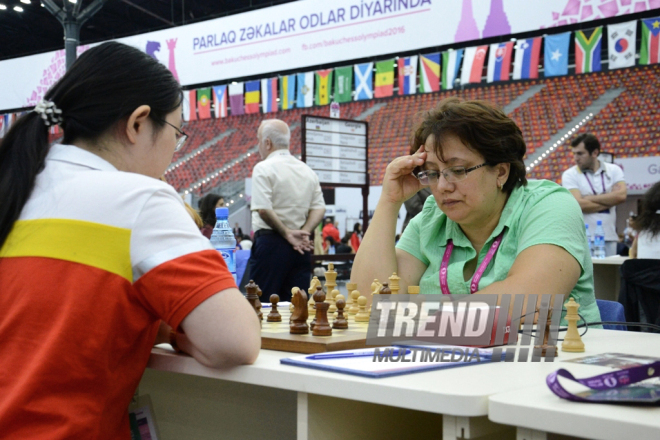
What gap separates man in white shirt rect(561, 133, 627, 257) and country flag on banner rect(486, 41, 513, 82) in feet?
15.0

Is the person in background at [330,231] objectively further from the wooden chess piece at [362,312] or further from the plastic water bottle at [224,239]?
the wooden chess piece at [362,312]

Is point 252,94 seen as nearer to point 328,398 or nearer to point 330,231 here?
point 330,231

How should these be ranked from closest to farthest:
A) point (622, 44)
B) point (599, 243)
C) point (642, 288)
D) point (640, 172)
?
point (642, 288) → point (599, 243) → point (622, 44) → point (640, 172)

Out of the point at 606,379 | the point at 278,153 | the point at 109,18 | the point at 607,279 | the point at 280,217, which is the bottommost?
the point at 607,279

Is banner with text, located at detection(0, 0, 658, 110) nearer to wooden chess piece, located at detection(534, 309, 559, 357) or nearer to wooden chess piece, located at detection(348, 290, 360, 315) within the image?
wooden chess piece, located at detection(348, 290, 360, 315)

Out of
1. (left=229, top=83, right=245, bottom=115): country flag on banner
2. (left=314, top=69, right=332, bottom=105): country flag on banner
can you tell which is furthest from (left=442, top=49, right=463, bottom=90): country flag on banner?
(left=229, top=83, right=245, bottom=115): country flag on banner

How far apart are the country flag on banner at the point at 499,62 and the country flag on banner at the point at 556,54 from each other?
555 mm

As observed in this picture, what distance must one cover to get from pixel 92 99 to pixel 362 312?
711 millimetres

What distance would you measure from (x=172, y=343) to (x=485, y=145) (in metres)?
0.92

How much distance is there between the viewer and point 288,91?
10711 mm

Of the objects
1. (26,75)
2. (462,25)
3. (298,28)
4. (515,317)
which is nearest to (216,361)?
(515,317)

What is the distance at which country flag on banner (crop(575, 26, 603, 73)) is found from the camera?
8055mm

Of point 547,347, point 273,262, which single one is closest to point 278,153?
point 273,262

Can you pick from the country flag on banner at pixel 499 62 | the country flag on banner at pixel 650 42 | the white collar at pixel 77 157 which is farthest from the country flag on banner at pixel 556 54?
the white collar at pixel 77 157
